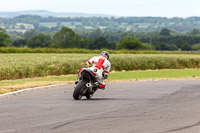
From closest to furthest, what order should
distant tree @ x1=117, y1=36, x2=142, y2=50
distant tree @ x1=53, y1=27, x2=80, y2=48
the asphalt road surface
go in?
the asphalt road surface, distant tree @ x1=117, y1=36, x2=142, y2=50, distant tree @ x1=53, y1=27, x2=80, y2=48

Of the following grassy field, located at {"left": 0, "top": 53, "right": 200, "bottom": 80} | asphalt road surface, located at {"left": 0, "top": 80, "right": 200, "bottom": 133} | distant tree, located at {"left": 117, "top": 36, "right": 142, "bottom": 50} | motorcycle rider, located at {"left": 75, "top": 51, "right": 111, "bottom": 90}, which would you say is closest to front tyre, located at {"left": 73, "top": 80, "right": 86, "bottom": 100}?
asphalt road surface, located at {"left": 0, "top": 80, "right": 200, "bottom": 133}

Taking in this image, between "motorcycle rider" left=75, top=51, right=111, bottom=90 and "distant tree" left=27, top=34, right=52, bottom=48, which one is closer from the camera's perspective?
"motorcycle rider" left=75, top=51, right=111, bottom=90

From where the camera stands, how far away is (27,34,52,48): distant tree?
165750 mm

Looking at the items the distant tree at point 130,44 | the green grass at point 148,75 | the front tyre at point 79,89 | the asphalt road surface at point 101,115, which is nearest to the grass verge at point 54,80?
the green grass at point 148,75

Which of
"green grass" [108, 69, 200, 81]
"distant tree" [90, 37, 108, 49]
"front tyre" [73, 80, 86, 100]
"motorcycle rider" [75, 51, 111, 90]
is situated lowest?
"distant tree" [90, 37, 108, 49]

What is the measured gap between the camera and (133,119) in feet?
34.0

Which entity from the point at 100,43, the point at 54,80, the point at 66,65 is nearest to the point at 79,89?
the point at 54,80

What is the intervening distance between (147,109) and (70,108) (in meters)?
2.14

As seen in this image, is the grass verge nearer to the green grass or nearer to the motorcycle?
the green grass

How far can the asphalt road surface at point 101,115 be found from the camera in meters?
9.18

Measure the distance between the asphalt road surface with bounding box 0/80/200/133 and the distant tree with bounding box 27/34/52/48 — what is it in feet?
497

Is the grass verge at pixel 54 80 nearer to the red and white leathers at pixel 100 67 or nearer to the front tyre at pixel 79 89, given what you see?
the front tyre at pixel 79 89

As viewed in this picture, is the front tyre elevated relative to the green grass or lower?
elevated

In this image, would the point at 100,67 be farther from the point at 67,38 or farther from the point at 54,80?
the point at 67,38
